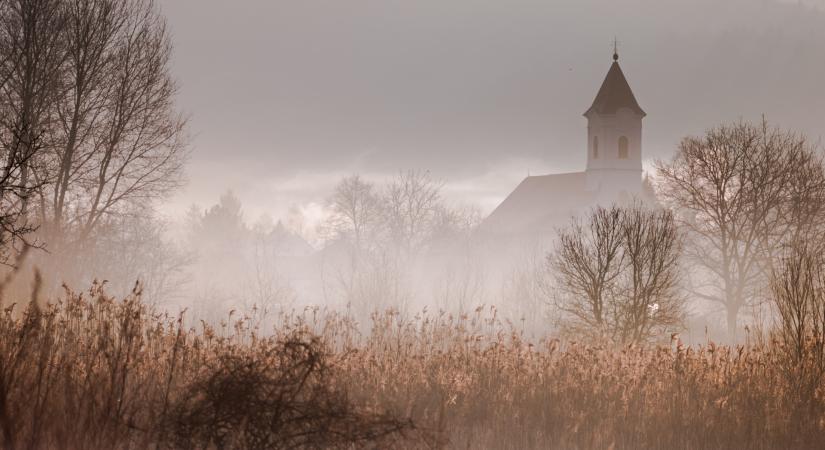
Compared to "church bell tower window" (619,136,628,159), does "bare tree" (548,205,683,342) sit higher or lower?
lower

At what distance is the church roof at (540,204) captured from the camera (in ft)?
222

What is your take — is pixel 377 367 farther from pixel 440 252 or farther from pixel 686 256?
pixel 440 252

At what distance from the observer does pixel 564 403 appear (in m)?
9.95

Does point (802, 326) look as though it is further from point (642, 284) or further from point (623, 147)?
point (623, 147)

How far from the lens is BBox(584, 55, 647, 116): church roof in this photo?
63.8 meters

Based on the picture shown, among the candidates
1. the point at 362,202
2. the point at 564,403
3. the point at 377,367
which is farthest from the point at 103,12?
the point at 362,202

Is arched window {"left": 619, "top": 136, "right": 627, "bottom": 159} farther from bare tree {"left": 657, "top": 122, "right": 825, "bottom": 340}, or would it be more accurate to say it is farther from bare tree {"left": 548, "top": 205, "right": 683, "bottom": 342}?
bare tree {"left": 548, "top": 205, "right": 683, "bottom": 342}

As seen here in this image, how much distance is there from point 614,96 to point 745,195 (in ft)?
102

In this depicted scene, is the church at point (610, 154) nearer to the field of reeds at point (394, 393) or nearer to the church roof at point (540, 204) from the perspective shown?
the church roof at point (540, 204)

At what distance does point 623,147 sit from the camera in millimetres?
64062

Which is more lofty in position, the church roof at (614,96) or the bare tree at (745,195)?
the church roof at (614,96)

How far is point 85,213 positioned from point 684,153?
86.3 feet

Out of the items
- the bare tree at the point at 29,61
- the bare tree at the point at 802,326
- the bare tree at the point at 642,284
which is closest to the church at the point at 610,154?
the bare tree at the point at 642,284

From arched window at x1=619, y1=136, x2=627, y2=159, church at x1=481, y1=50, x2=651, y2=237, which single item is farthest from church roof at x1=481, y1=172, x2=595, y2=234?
arched window at x1=619, y1=136, x2=627, y2=159
